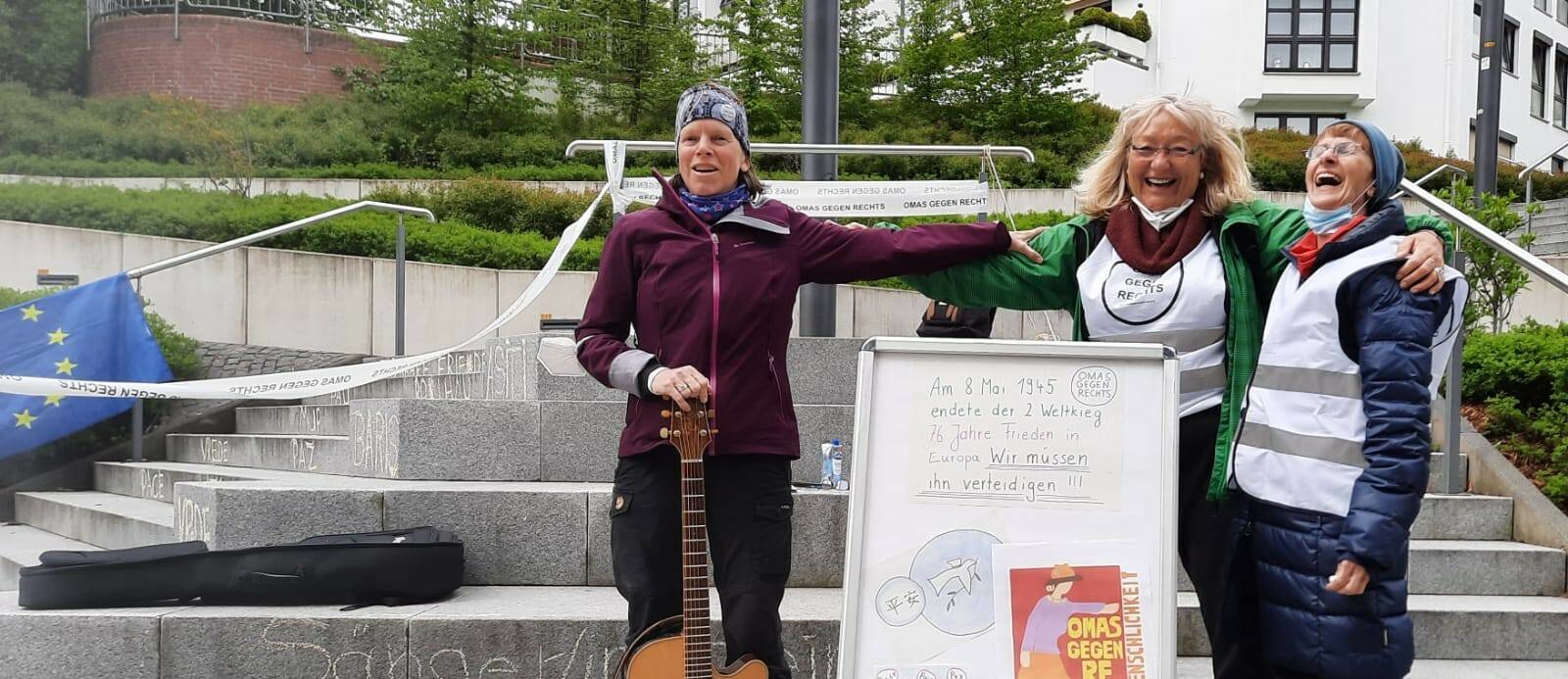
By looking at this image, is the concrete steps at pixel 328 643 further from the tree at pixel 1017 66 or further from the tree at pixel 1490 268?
the tree at pixel 1017 66

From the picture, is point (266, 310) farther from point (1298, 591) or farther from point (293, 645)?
point (1298, 591)

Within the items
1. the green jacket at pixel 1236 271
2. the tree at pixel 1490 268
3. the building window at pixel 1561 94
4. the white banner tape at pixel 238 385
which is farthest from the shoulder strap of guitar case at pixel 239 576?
the building window at pixel 1561 94

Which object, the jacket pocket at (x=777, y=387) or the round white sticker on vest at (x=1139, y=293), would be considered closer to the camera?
the round white sticker on vest at (x=1139, y=293)

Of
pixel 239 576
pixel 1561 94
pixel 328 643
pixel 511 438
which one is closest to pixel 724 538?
pixel 328 643

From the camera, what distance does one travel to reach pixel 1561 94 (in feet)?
104

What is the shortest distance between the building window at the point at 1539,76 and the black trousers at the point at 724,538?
1416 inches

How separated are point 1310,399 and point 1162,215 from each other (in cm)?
56

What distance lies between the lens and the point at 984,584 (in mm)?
2510

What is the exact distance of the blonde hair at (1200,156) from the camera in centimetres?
262

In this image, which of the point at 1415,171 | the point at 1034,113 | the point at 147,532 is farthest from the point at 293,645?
the point at 1415,171

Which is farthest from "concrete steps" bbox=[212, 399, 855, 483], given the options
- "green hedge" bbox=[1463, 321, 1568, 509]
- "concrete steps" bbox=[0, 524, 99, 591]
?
"green hedge" bbox=[1463, 321, 1568, 509]

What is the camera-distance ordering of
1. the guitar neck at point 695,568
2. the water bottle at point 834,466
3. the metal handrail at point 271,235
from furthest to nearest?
the metal handrail at point 271,235 → the water bottle at point 834,466 → the guitar neck at point 695,568

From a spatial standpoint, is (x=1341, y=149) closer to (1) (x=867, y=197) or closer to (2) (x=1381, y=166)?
(2) (x=1381, y=166)

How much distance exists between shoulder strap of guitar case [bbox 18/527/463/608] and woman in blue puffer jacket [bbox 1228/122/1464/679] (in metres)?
2.91
